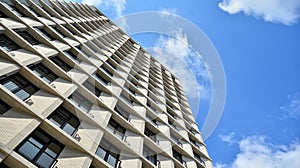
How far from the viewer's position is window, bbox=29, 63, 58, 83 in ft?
35.8

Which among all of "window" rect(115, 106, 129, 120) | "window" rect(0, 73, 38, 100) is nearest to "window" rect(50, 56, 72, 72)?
"window" rect(115, 106, 129, 120)

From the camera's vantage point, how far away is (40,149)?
812cm

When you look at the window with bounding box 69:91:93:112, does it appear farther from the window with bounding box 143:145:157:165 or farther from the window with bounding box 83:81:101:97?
the window with bounding box 143:145:157:165

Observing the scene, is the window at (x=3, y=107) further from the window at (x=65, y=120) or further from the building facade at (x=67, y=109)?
the window at (x=65, y=120)

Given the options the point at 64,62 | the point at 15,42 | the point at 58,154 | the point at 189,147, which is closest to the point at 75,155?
the point at 58,154

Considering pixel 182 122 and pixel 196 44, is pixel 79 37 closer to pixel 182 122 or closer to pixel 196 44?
pixel 196 44

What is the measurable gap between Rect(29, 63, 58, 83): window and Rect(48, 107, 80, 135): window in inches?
67.4

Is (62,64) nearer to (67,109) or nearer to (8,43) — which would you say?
(8,43)

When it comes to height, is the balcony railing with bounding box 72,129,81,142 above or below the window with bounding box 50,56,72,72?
below

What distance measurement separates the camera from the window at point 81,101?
11.4 metres

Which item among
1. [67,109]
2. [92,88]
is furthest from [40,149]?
[92,88]

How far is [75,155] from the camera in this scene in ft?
27.7

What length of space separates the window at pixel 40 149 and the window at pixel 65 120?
95cm

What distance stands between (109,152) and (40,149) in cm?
329
